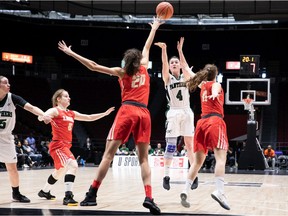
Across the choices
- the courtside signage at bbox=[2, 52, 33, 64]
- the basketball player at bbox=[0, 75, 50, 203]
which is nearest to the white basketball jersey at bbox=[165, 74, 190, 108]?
the basketball player at bbox=[0, 75, 50, 203]

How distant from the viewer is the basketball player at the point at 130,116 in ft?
18.7

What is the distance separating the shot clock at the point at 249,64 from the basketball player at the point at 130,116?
42.4 feet

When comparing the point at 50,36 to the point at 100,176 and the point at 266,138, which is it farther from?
the point at 100,176

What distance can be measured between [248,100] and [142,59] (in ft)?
42.0

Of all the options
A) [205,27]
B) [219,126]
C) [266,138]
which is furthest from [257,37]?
[219,126]

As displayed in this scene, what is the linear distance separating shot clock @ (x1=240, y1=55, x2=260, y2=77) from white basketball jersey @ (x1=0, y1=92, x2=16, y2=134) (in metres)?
12.8

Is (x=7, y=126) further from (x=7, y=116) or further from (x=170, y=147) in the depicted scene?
(x=170, y=147)

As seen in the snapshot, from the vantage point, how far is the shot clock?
1825 cm

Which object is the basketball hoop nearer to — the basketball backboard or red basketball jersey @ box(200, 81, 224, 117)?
the basketball backboard

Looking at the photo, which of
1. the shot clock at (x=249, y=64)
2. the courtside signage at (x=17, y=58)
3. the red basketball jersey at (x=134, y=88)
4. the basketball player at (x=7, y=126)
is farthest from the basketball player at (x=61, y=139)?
the courtside signage at (x=17, y=58)

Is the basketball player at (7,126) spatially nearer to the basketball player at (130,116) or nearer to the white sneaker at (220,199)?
the basketball player at (130,116)

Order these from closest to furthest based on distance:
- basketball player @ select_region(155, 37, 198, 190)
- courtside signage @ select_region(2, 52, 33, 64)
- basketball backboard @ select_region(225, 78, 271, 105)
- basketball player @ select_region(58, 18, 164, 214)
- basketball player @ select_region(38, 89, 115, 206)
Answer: basketball player @ select_region(58, 18, 164, 214), basketball player @ select_region(38, 89, 115, 206), basketball player @ select_region(155, 37, 198, 190), basketball backboard @ select_region(225, 78, 271, 105), courtside signage @ select_region(2, 52, 33, 64)

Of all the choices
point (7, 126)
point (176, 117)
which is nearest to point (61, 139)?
point (7, 126)

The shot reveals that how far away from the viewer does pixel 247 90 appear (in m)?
18.7
